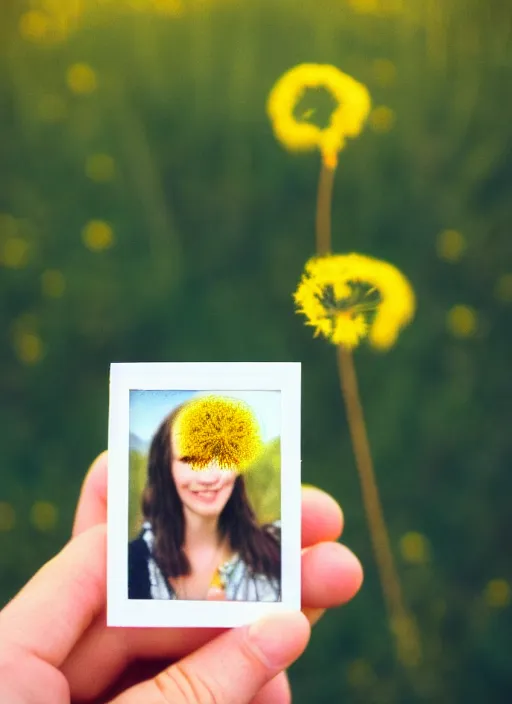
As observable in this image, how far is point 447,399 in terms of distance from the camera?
55 centimetres

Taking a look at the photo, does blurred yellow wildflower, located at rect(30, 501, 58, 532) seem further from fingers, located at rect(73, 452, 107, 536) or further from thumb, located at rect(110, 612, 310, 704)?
thumb, located at rect(110, 612, 310, 704)

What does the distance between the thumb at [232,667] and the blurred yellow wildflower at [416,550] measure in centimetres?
19

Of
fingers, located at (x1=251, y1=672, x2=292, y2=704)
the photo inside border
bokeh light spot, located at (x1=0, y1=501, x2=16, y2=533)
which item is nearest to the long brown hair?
the photo inside border

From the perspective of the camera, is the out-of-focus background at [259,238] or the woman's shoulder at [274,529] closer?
the woman's shoulder at [274,529]

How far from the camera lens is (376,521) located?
0.55 metres

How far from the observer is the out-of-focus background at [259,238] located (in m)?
0.54

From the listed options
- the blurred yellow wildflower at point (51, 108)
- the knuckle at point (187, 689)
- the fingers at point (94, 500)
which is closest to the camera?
the knuckle at point (187, 689)

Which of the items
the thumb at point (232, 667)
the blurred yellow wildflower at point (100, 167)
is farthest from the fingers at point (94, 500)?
the blurred yellow wildflower at point (100, 167)

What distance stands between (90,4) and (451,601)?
0.59 meters

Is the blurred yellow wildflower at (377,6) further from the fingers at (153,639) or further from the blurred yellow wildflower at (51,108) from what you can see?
the fingers at (153,639)

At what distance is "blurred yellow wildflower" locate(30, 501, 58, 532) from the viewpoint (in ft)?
1.80

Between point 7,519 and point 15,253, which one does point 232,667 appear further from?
point 15,253

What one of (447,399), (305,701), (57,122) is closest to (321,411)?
(447,399)

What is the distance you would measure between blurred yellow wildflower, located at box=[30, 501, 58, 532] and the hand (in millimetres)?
98
